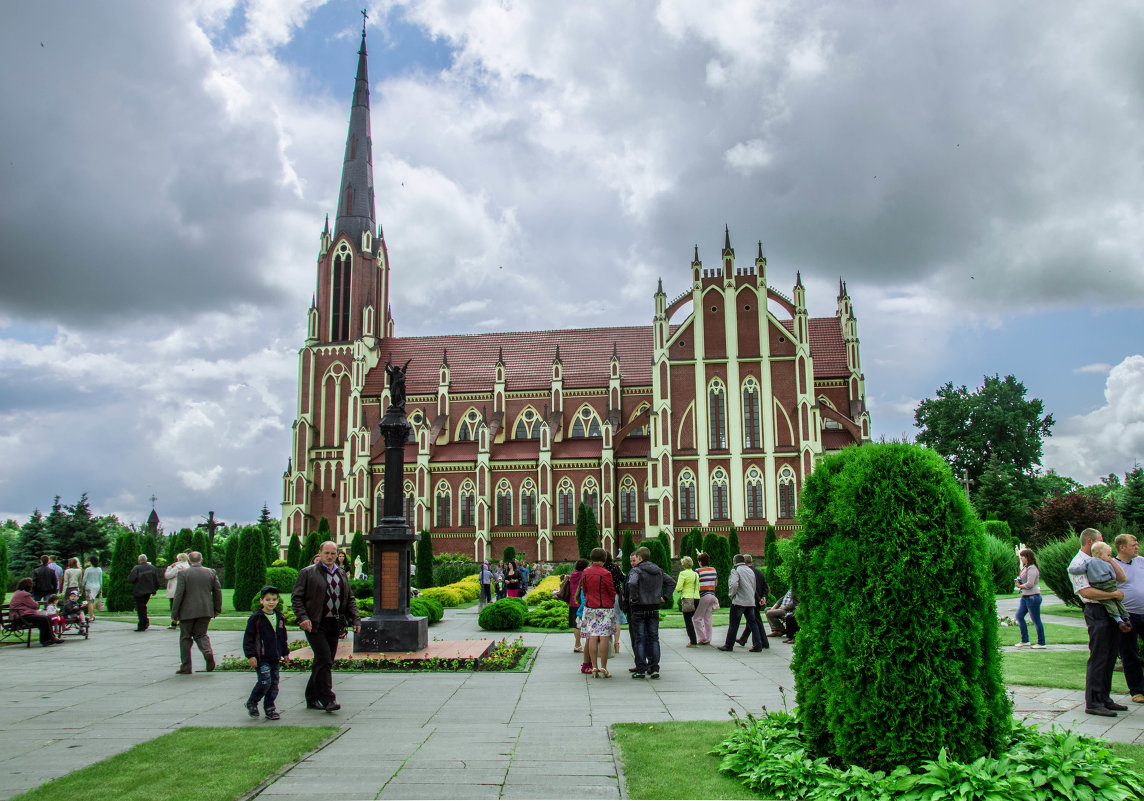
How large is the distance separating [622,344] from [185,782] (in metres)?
47.7

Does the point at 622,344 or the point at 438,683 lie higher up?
the point at 622,344

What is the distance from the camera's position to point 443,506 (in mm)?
47188

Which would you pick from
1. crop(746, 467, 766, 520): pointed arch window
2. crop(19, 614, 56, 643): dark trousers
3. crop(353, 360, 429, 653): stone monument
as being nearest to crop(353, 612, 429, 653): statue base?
crop(353, 360, 429, 653): stone monument

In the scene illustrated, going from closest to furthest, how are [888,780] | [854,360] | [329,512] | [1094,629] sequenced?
[888,780] < [1094,629] < [854,360] < [329,512]

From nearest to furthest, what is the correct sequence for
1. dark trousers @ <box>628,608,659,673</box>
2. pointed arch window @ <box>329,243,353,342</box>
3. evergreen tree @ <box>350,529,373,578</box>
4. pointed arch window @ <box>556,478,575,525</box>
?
dark trousers @ <box>628,608,659,673</box>
evergreen tree @ <box>350,529,373,578</box>
pointed arch window @ <box>556,478,575,525</box>
pointed arch window @ <box>329,243,353,342</box>

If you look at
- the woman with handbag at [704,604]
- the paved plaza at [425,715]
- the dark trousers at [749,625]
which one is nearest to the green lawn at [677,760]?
the paved plaza at [425,715]

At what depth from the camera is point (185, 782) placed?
580 cm

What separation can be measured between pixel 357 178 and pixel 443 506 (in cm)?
2498

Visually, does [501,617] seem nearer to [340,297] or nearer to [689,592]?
[689,592]

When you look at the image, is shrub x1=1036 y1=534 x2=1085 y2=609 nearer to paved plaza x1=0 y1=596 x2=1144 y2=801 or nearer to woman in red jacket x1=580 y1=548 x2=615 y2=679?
paved plaza x1=0 y1=596 x2=1144 y2=801

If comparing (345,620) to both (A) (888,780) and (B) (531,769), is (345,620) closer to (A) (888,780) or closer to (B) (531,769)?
(B) (531,769)

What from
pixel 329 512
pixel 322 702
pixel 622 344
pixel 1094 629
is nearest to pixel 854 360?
pixel 622 344

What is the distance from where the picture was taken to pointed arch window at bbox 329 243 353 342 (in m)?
53.8

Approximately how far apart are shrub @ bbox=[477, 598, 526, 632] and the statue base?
16.7 ft
